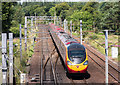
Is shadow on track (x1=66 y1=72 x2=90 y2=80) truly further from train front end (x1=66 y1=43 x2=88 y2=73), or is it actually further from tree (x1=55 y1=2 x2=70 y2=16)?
tree (x1=55 y1=2 x2=70 y2=16)

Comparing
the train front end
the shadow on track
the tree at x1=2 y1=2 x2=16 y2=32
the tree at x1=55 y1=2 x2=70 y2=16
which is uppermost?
the tree at x1=55 y1=2 x2=70 y2=16

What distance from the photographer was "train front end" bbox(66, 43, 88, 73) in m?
9.95

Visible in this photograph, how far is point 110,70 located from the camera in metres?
12.2

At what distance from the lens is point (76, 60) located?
1003cm

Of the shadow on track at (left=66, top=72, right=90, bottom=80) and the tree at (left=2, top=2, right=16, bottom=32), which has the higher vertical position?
the tree at (left=2, top=2, right=16, bottom=32)

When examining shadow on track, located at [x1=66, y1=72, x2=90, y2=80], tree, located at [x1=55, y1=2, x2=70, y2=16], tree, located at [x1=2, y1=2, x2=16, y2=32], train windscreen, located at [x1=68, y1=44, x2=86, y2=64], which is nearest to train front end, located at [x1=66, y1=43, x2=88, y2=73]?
train windscreen, located at [x1=68, y1=44, x2=86, y2=64]

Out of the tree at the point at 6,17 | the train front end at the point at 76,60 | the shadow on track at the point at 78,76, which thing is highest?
the tree at the point at 6,17

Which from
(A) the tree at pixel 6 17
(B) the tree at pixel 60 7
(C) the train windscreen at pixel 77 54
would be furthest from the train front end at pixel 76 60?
(B) the tree at pixel 60 7

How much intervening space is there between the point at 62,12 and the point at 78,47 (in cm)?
3427

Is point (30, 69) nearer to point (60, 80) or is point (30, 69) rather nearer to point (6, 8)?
point (60, 80)

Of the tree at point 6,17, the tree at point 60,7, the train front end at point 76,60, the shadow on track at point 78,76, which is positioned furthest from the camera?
the tree at point 60,7

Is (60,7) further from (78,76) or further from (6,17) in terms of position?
(78,76)

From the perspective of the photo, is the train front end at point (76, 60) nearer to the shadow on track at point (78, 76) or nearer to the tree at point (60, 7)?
the shadow on track at point (78, 76)

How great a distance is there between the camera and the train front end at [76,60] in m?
9.95
